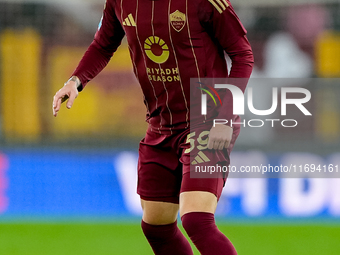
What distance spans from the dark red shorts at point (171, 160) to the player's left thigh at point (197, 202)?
6 centimetres

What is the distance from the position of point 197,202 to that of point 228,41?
656 mm

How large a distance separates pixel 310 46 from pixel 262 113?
97cm

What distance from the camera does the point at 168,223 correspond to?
7.88ft

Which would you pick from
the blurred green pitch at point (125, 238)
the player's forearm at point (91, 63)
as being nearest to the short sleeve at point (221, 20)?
the player's forearm at point (91, 63)

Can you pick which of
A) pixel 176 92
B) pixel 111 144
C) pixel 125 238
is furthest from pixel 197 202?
pixel 111 144

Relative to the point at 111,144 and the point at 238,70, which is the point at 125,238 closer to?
the point at 111,144

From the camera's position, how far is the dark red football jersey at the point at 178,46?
2176mm

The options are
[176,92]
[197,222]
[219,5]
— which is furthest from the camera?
[176,92]

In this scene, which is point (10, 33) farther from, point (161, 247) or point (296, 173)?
point (161, 247)

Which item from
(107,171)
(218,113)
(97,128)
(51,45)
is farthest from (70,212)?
(218,113)

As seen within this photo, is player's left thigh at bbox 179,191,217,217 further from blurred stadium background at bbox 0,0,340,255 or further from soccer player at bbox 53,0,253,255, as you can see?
blurred stadium background at bbox 0,0,340,255

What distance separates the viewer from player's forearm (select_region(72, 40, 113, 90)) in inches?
97.7

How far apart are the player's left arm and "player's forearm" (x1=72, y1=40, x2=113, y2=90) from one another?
60 centimetres

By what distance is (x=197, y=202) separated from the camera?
2086mm
